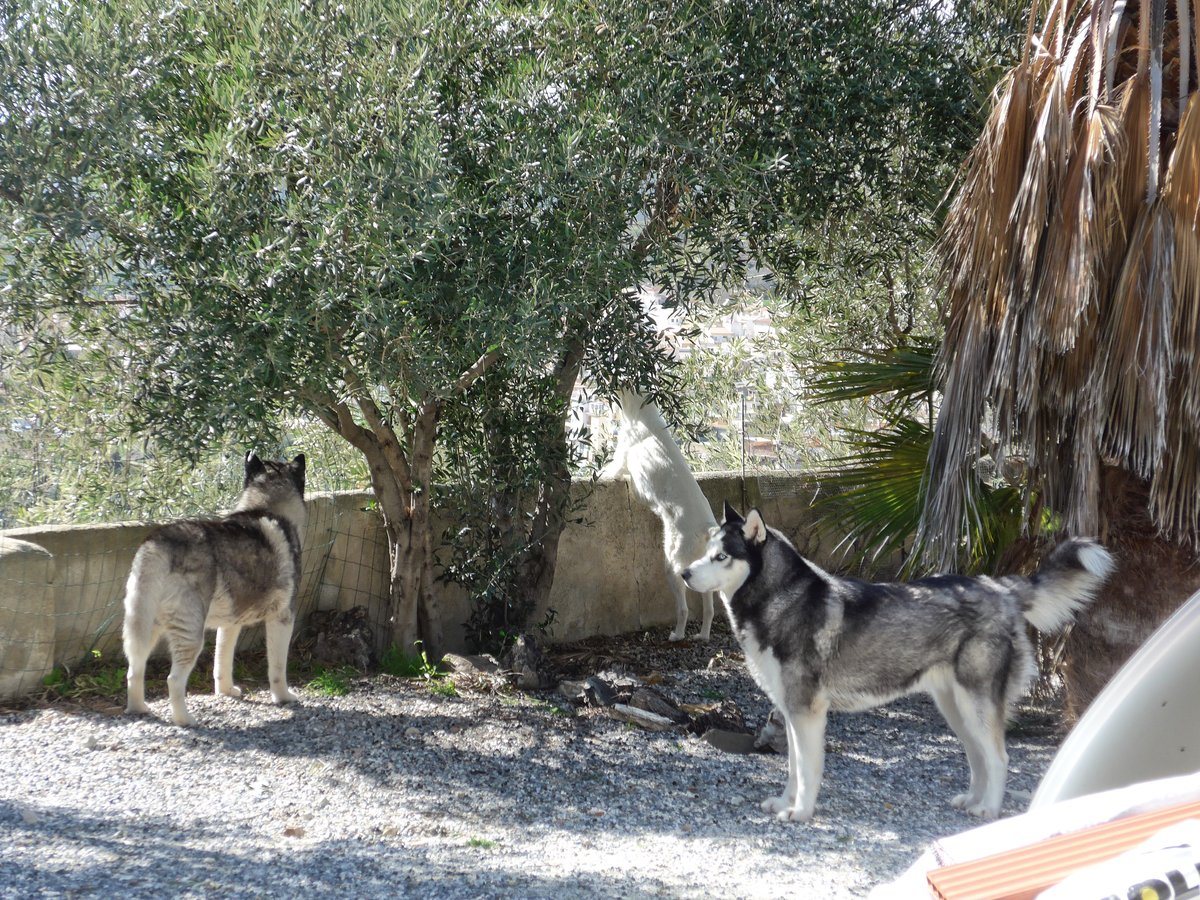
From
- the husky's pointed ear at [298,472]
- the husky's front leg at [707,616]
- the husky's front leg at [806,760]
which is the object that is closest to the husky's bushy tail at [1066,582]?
the husky's front leg at [806,760]

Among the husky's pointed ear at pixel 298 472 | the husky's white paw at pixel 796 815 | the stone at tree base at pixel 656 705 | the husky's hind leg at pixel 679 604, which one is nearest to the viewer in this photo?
the husky's white paw at pixel 796 815

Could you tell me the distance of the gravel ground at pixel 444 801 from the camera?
4852 mm

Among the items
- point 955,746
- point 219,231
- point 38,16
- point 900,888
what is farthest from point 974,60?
point 900,888

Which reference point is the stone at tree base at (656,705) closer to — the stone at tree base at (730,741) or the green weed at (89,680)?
the stone at tree base at (730,741)

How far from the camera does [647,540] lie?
11.1 m

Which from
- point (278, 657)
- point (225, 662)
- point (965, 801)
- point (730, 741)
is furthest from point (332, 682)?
point (965, 801)

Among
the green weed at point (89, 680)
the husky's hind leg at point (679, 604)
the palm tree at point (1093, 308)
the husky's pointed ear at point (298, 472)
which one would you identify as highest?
the palm tree at point (1093, 308)

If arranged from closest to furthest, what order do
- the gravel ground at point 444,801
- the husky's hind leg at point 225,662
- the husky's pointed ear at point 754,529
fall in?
the gravel ground at point 444,801 → the husky's pointed ear at point 754,529 → the husky's hind leg at point 225,662

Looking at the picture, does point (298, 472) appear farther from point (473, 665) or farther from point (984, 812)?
point (984, 812)

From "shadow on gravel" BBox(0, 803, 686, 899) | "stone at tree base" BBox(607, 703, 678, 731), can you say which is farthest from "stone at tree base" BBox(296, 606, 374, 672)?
"shadow on gravel" BBox(0, 803, 686, 899)

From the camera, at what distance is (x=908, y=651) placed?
601cm

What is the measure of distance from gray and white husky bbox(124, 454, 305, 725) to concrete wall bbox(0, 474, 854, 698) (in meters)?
0.74

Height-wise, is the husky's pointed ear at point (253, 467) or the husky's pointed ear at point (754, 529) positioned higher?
the husky's pointed ear at point (253, 467)

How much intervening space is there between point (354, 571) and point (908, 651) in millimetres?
5063
